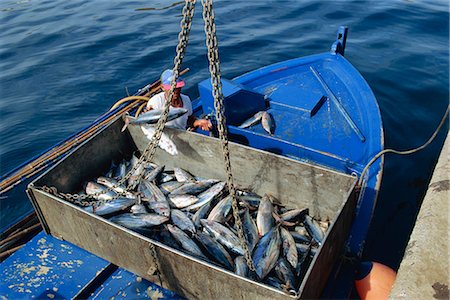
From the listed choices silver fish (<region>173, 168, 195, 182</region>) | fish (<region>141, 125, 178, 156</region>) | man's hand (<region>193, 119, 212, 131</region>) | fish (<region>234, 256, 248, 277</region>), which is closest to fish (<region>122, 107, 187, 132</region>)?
fish (<region>141, 125, 178, 156</region>)

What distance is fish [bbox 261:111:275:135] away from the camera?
23.7ft

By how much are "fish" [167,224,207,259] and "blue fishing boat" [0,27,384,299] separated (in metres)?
0.50

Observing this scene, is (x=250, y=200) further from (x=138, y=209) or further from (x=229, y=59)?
(x=229, y=59)

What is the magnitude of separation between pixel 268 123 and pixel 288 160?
7.89 ft

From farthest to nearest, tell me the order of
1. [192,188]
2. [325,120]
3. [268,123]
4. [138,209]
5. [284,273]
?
[325,120] < [268,123] < [192,188] < [138,209] < [284,273]

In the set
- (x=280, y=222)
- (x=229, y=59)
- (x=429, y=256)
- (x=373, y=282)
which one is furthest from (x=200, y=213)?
(x=229, y=59)

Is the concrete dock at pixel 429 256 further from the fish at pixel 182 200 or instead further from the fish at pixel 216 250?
the fish at pixel 182 200

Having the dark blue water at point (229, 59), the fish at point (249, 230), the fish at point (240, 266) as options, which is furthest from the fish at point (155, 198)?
the dark blue water at point (229, 59)

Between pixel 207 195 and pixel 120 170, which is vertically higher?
pixel 120 170

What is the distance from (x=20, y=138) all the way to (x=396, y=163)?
36.8 feet

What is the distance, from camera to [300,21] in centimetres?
1800

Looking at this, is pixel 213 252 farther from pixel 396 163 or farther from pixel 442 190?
pixel 396 163

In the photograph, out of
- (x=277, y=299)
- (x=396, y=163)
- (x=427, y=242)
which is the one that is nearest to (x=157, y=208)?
(x=277, y=299)

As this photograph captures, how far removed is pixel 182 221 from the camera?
5.05 meters
